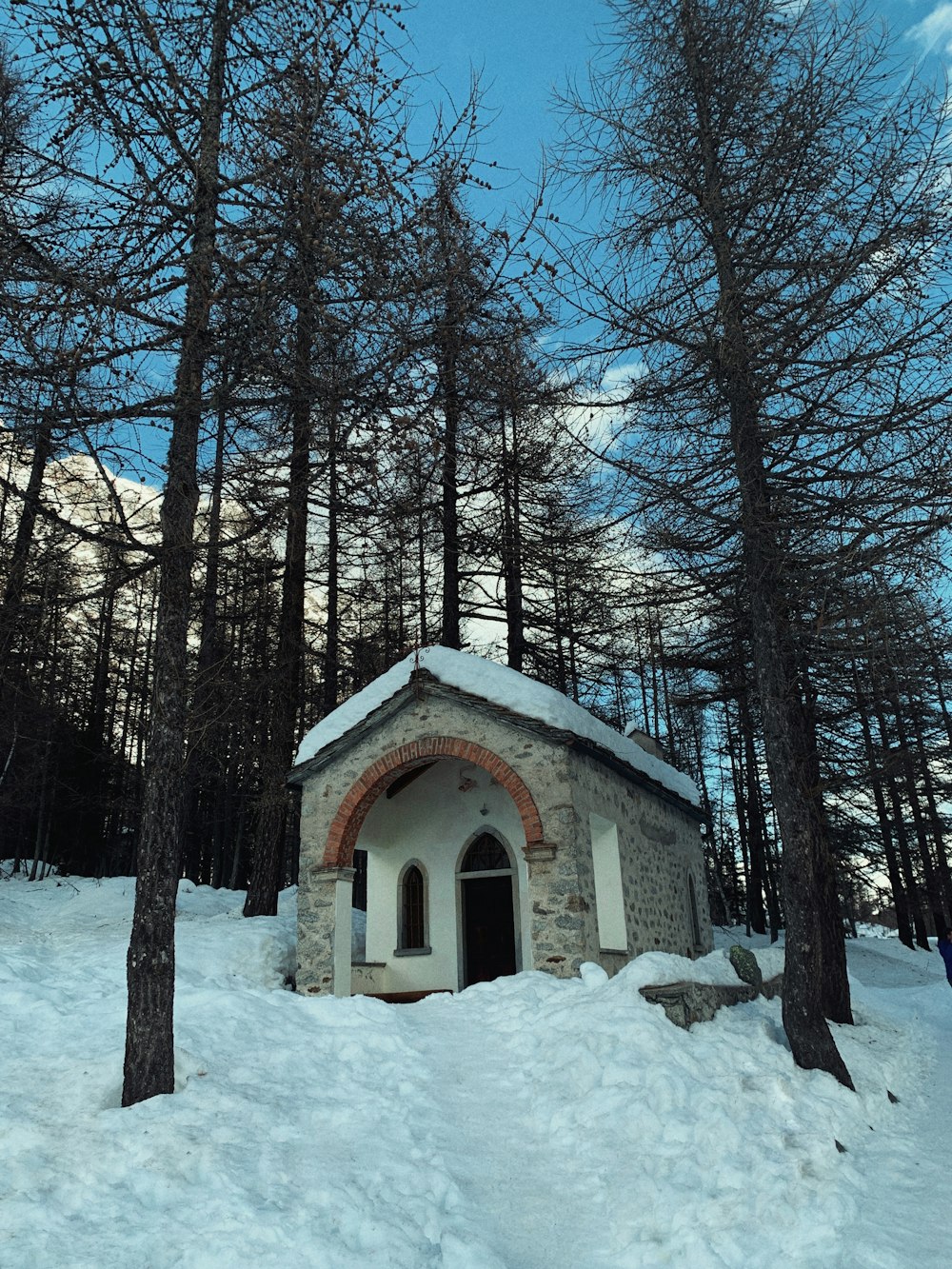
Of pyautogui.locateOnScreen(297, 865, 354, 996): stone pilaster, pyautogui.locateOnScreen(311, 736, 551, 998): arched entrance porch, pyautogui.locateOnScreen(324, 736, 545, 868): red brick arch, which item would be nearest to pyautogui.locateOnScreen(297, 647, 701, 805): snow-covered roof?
pyautogui.locateOnScreen(324, 736, 545, 868): red brick arch

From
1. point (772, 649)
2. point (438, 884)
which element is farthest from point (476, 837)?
point (772, 649)

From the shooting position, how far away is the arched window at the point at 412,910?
535 inches

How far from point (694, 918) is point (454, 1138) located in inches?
425

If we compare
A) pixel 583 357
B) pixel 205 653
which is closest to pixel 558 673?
pixel 205 653

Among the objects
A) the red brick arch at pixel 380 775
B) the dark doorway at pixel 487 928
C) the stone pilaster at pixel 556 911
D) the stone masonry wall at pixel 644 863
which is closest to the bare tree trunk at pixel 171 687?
the stone pilaster at pixel 556 911

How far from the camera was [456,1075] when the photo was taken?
694cm

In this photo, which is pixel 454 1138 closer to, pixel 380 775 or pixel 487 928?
pixel 380 775

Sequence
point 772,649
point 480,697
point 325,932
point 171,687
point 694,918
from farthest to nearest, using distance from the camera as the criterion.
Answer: point 694,918 < point 325,932 < point 480,697 < point 772,649 < point 171,687

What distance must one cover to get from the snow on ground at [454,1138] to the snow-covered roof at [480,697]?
125 inches

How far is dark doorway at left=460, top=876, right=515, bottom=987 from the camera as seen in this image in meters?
13.3

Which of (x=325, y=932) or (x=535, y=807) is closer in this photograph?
(x=535, y=807)

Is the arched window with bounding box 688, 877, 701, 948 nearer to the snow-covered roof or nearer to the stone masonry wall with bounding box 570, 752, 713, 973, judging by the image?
the stone masonry wall with bounding box 570, 752, 713, 973

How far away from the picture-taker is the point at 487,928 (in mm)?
13406

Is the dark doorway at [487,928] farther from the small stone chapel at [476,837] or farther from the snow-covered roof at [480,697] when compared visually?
the snow-covered roof at [480,697]
